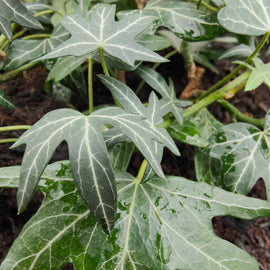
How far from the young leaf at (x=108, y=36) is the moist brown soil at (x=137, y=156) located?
43 cm

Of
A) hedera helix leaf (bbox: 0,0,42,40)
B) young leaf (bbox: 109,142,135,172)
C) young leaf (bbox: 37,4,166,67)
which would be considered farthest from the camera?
young leaf (bbox: 109,142,135,172)

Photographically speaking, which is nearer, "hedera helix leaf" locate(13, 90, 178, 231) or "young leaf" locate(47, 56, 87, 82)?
"hedera helix leaf" locate(13, 90, 178, 231)

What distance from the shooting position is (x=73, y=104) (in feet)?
4.00

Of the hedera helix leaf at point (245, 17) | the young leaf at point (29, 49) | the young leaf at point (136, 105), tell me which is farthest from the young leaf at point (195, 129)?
the young leaf at point (29, 49)

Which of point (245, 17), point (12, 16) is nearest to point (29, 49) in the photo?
point (12, 16)

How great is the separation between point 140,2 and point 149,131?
630mm

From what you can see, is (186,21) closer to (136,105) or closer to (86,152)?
(136,105)

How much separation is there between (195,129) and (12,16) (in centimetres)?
58

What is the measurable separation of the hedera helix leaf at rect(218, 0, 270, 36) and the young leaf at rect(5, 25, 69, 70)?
45 centimetres

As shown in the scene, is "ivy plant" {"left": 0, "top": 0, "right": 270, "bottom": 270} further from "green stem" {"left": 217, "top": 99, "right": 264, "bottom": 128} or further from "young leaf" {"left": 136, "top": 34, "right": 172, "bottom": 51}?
"green stem" {"left": 217, "top": 99, "right": 264, "bottom": 128}

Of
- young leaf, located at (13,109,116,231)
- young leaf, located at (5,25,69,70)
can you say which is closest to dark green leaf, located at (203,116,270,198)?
young leaf, located at (13,109,116,231)

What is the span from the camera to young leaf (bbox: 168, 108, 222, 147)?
0.93 metres

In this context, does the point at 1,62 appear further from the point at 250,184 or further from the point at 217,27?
the point at 250,184

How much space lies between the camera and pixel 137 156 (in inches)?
42.7
